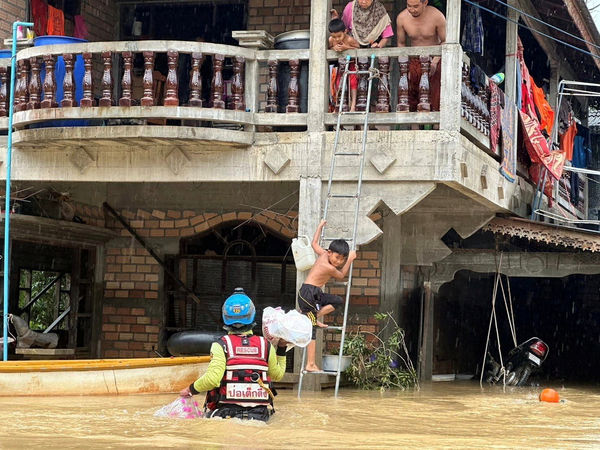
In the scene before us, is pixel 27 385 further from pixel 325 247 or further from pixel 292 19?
pixel 292 19

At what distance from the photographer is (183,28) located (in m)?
15.5

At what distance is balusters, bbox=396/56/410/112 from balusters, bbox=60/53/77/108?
3.60m

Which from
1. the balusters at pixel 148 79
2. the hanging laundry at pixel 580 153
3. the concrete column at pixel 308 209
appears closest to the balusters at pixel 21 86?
the balusters at pixel 148 79

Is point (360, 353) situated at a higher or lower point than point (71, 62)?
lower

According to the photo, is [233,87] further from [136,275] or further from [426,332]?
[426,332]

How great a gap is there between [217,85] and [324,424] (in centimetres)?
433

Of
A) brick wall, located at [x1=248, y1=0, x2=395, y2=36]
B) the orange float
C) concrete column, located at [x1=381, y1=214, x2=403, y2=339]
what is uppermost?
brick wall, located at [x1=248, y1=0, x2=395, y2=36]

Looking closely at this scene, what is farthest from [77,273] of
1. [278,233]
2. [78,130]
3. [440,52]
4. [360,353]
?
[440,52]

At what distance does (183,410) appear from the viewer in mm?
8977

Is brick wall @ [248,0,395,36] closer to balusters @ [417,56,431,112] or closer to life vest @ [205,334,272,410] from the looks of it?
balusters @ [417,56,431,112]

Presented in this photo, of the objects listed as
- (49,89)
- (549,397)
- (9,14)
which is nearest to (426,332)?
(549,397)

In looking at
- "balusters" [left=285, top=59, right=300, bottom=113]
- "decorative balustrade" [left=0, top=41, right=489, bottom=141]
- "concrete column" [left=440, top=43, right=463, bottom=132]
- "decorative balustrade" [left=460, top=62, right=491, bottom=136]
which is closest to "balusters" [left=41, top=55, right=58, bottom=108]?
"decorative balustrade" [left=0, top=41, right=489, bottom=141]

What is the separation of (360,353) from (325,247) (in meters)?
1.61

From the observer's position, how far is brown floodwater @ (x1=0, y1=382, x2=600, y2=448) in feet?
25.3
